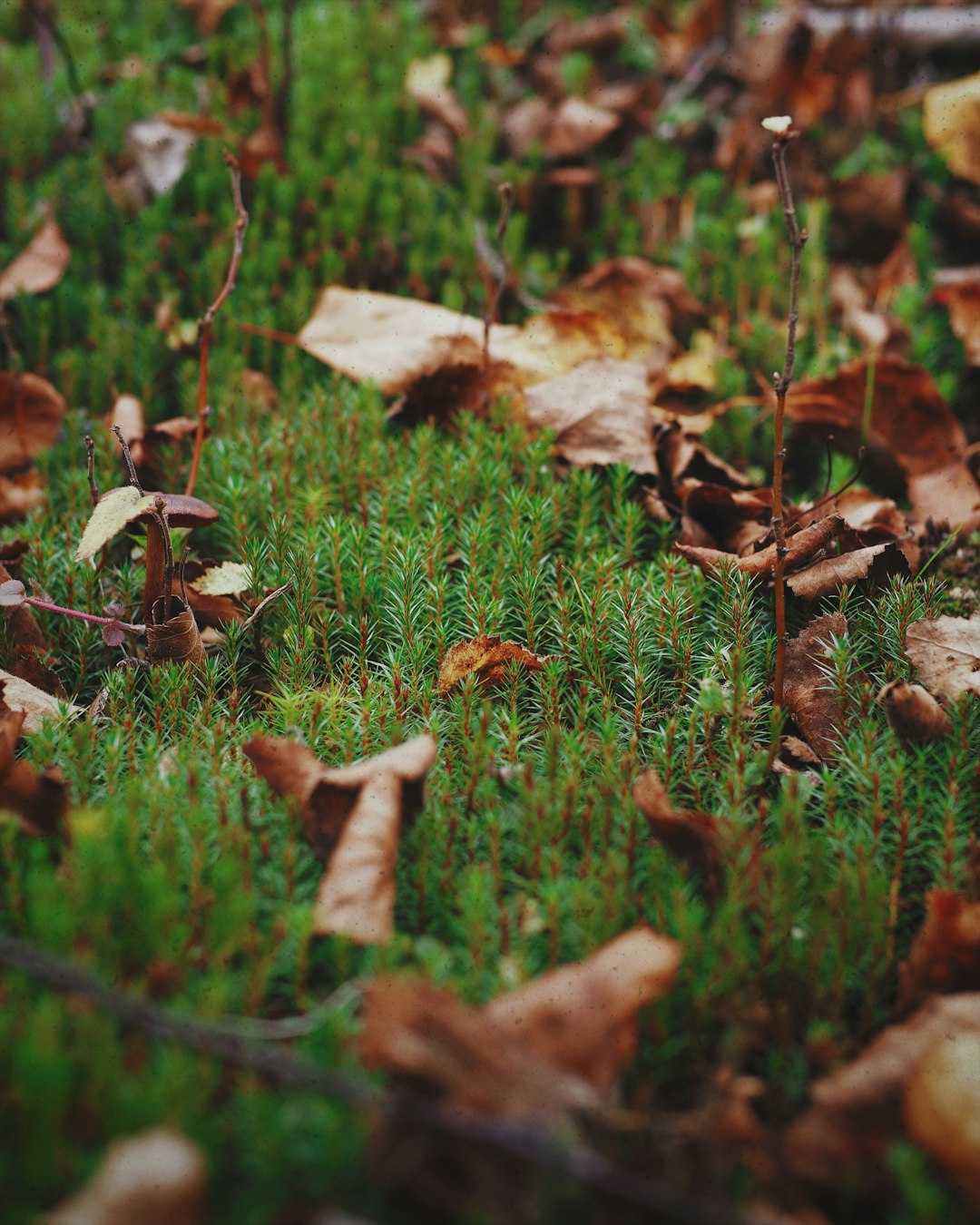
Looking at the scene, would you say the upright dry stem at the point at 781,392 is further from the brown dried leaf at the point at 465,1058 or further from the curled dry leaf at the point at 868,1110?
the brown dried leaf at the point at 465,1058

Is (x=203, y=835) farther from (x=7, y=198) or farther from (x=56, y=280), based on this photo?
(x=7, y=198)

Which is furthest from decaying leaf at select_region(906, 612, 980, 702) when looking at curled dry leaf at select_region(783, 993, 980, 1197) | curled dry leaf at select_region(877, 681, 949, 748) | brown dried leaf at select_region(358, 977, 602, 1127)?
brown dried leaf at select_region(358, 977, 602, 1127)

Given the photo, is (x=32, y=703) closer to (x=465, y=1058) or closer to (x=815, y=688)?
(x=465, y=1058)

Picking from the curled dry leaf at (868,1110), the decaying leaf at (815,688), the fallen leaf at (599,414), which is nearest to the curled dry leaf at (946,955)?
the curled dry leaf at (868,1110)

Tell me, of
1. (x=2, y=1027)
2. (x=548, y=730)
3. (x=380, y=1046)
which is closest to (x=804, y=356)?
(x=548, y=730)

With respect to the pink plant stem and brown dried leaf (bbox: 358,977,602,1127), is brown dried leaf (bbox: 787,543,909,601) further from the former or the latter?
the pink plant stem

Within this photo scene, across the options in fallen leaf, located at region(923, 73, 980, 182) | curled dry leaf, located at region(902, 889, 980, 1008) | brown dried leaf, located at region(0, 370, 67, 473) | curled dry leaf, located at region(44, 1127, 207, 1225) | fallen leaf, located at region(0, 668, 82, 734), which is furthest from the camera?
fallen leaf, located at region(923, 73, 980, 182)
